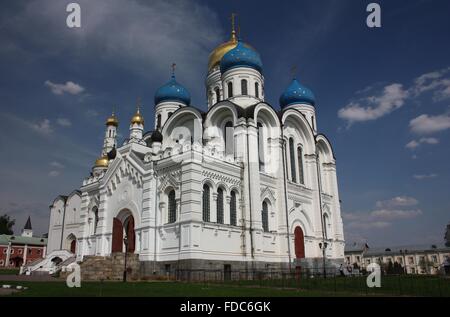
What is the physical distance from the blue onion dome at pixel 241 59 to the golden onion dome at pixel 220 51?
4.12 meters

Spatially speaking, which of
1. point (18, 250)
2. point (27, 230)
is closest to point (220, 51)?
point (18, 250)

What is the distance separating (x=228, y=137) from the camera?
29.2 m

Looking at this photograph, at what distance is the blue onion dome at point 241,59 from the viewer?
32.4m

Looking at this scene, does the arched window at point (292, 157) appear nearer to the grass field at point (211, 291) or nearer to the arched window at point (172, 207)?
the arched window at point (172, 207)

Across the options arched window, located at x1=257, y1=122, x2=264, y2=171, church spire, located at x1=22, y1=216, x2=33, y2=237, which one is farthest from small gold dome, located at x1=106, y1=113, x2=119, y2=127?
church spire, located at x1=22, y1=216, x2=33, y2=237

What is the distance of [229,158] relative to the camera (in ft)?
85.3

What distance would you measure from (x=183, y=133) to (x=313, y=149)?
10810 mm

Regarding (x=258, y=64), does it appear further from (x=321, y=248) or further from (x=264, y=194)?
(x=321, y=248)

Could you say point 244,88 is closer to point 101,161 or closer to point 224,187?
point 224,187

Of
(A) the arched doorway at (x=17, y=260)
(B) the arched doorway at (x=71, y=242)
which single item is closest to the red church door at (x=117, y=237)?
(B) the arched doorway at (x=71, y=242)

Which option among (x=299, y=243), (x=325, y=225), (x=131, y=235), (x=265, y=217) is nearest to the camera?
(x=131, y=235)

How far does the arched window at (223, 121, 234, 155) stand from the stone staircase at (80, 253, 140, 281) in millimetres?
9607

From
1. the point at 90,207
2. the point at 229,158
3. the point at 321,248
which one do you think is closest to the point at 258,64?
the point at 229,158

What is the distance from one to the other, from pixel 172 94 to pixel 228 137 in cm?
1034
